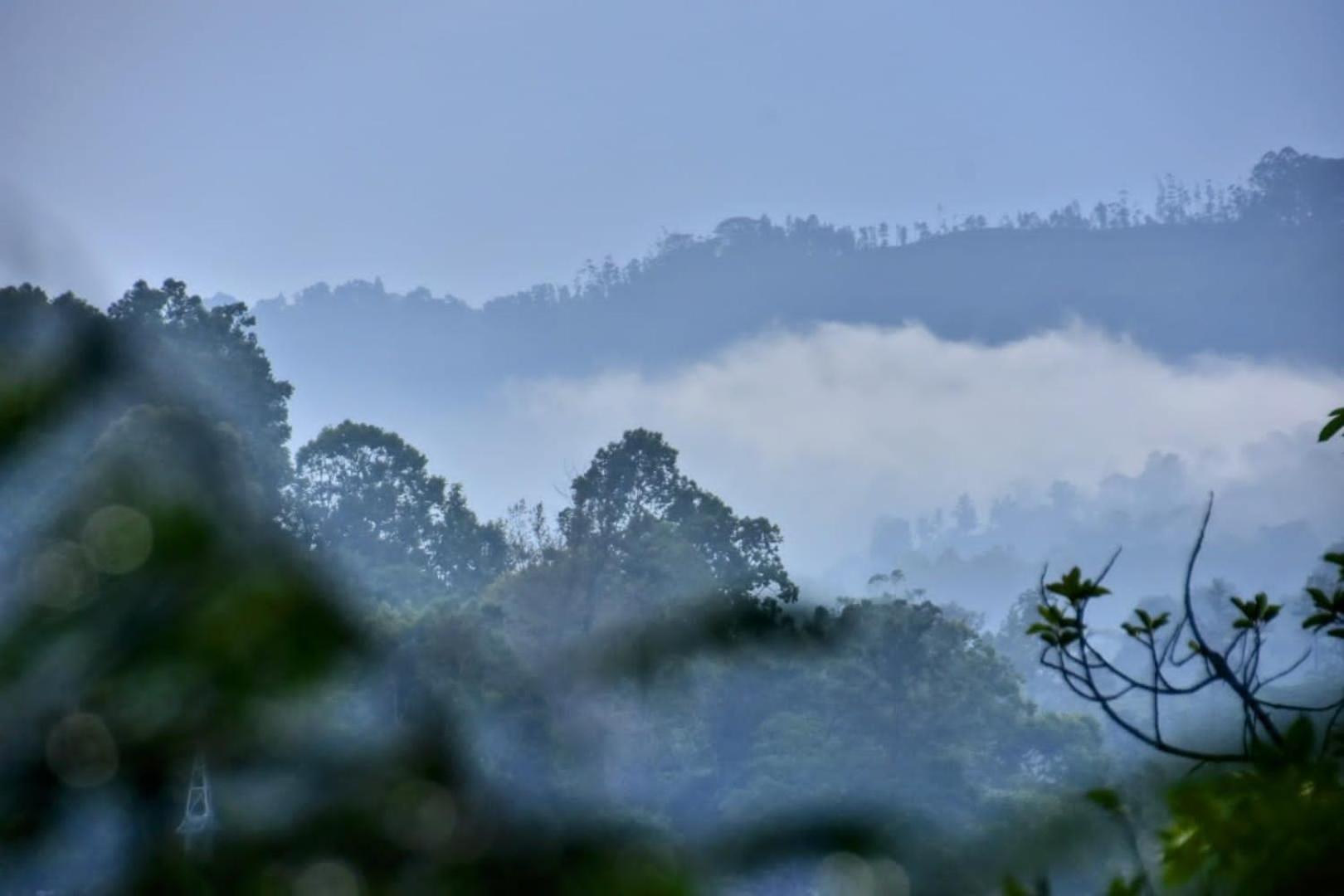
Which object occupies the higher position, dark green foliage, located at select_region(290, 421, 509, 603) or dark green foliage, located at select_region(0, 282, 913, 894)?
dark green foliage, located at select_region(290, 421, 509, 603)

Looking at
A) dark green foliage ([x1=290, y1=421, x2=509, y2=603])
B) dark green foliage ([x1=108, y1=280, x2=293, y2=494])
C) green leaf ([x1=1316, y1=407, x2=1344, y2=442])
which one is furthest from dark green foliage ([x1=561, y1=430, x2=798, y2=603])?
green leaf ([x1=1316, y1=407, x2=1344, y2=442])

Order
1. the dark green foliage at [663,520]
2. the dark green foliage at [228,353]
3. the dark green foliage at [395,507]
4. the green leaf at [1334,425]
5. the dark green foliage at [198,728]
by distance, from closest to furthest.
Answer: the dark green foliage at [198,728]
the green leaf at [1334,425]
the dark green foliage at [228,353]
the dark green foliage at [663,520]
the dark green foliage at [395,507]

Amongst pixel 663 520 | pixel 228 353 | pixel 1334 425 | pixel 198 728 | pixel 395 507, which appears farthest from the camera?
pixel 395 507

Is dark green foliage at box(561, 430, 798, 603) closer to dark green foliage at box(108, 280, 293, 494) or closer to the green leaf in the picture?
dark green foliage at box(108, 280, 293, 494)

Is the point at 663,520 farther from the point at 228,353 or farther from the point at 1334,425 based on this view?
the point at 1334,425

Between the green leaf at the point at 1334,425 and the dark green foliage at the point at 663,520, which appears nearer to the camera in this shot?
the green leaf at the point at 1334,425

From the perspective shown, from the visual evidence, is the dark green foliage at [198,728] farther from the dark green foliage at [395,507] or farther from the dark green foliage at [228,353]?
the dark green foliage at [395,507]

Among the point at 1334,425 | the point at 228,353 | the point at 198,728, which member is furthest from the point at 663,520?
the point at 198,728

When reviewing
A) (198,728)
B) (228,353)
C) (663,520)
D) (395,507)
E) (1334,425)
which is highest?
(228,353)

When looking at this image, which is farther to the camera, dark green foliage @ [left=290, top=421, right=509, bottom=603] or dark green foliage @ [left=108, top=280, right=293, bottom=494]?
dark green foliage @ [left=290, top=421, right=509, bottom=603]

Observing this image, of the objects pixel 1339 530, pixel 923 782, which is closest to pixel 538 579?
pixel 923 782

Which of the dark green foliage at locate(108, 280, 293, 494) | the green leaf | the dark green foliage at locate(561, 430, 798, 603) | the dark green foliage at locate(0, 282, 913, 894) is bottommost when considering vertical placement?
the dark green foliage at locate(0, 282, 913, 894)

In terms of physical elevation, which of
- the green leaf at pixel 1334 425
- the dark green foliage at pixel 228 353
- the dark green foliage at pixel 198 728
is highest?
the dark green foliage at pixel 228 353

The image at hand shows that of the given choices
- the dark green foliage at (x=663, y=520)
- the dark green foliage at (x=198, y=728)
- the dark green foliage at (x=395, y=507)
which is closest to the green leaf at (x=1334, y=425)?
the dark green foliage at (x=198, y=728)
